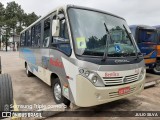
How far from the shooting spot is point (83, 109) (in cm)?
441

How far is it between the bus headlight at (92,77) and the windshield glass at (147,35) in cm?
477

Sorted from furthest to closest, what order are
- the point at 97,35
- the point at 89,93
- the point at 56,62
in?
the point at 56,62
the point at 97,35
the point at 89,93

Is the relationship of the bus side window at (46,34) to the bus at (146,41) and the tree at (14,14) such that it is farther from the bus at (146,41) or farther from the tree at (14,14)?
the tree at (14,14)

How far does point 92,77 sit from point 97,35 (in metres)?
1.03

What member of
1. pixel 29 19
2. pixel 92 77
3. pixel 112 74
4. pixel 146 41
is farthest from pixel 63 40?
pixel 29 19

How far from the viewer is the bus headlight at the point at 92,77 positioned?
3.52 m

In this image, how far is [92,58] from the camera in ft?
11.8

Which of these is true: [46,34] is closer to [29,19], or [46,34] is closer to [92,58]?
[92,58]

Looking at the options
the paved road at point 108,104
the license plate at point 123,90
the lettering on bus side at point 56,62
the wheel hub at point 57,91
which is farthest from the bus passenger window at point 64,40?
the paved road at point 108,104

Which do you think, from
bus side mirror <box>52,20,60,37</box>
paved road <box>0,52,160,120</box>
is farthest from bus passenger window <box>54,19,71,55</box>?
paved road <box>0,52,160,120</box>

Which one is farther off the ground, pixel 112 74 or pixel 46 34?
pixel 46 34

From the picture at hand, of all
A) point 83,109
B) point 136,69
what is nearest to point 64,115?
point 83,109

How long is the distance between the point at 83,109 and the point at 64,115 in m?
0.52

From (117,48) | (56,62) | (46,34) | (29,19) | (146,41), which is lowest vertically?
(56,62)
